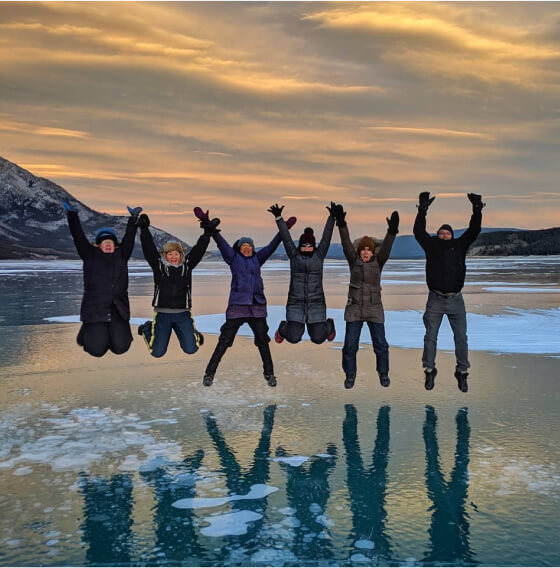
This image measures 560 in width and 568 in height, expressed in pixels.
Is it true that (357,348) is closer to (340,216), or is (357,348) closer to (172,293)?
(340,216)

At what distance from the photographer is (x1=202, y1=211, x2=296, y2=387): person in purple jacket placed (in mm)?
7992

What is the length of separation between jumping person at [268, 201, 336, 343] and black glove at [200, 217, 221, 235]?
83 cm

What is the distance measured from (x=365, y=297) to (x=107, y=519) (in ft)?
15.6

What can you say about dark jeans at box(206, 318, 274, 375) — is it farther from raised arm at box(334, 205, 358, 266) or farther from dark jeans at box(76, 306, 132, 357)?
raised arm at box(334, 205, 358, 266)

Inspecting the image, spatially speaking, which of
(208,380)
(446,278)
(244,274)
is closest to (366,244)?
(446,278)

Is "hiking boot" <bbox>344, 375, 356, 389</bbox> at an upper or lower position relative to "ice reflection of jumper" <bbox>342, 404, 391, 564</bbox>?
upper

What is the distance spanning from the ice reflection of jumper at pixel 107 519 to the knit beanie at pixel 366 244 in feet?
14.8

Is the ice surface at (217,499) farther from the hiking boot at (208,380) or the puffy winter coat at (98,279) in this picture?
the puffy winter coat at (98,279)

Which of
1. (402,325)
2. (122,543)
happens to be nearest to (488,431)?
(122,543)

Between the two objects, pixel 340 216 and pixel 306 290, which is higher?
pixel 340 216

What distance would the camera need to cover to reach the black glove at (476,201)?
7.86 meters

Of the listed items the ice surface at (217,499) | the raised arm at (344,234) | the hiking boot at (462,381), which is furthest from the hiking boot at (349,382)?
the ice surface at (217,499)

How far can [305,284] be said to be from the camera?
8.30 metres

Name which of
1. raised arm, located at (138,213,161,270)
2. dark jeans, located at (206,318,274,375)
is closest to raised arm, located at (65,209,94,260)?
raised arm, located at (138,213,161,270)
